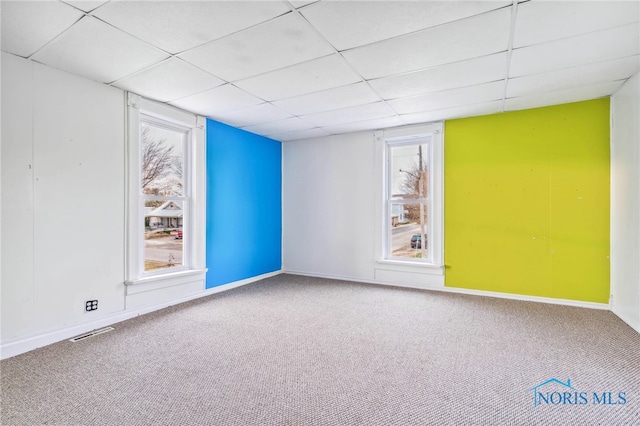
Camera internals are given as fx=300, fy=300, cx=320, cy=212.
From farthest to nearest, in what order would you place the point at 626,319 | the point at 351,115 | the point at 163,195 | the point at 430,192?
the point at 430,192 → the point at 351,115 → the point at 163,195 → the point at 626,319

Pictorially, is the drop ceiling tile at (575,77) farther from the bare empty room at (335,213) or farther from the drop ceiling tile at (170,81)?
the drop ceiling tile at (170,81)

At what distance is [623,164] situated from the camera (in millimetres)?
3150

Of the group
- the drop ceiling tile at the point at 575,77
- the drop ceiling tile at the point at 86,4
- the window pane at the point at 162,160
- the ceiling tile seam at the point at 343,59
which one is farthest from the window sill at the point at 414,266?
the drop ceiling tile at the point at 86,4

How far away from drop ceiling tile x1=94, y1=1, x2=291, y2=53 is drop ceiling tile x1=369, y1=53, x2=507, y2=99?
1401 millimetres

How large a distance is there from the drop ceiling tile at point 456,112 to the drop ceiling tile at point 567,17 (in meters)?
1.45

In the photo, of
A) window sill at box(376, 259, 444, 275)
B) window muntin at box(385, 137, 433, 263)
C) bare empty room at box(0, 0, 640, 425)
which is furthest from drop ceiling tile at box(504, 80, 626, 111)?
window sill at box(376, 259, 444, 275)

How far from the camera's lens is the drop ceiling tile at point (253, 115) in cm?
374

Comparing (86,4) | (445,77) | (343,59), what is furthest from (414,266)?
(86,4)

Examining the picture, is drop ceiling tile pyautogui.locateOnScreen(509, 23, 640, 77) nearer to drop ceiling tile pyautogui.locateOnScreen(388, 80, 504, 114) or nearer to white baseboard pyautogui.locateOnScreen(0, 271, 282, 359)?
drop ceiling tile pyautogui.locateOnScreen(388, 80, 504, 114)

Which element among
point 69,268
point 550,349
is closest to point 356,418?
point 550,349

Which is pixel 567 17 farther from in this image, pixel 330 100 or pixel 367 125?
pixel 367 125

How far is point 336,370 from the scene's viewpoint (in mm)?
2168

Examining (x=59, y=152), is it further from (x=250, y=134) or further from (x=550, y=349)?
(x=550, y=349)

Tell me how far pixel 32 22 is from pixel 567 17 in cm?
356
